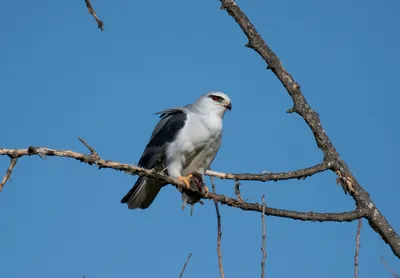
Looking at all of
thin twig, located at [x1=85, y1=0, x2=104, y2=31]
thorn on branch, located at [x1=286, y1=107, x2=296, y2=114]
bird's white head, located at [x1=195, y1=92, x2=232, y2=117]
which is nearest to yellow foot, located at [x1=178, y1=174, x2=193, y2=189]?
bird's white head, located at [x1=195, y1=92, x2=232, y2=117]

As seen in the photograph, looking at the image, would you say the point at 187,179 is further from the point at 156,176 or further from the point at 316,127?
the point at 316,127

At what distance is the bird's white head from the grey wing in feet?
0.94

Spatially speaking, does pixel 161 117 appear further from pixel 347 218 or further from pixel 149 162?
pixel 347 218

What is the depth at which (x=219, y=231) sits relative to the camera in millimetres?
4277

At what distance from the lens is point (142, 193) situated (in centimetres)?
779

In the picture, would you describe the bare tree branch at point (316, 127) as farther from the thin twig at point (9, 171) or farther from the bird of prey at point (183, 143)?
the thin twig at point (9, 171)

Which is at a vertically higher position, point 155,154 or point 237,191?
point 155,154

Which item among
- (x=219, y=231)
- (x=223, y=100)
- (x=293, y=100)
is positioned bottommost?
(x=219, y=231)

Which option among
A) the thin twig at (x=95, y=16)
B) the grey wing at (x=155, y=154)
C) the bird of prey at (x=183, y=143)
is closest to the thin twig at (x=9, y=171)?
the thin twig at (x=95, y=16)

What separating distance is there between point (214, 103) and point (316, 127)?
2483mm

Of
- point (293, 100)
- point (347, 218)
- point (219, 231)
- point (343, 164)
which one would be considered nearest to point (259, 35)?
point (293, 100)

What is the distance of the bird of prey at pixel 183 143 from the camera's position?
24.2 ft

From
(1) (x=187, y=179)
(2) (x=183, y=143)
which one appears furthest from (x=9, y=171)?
(2) (x=183, y=143)

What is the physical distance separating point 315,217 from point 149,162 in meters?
2.94
